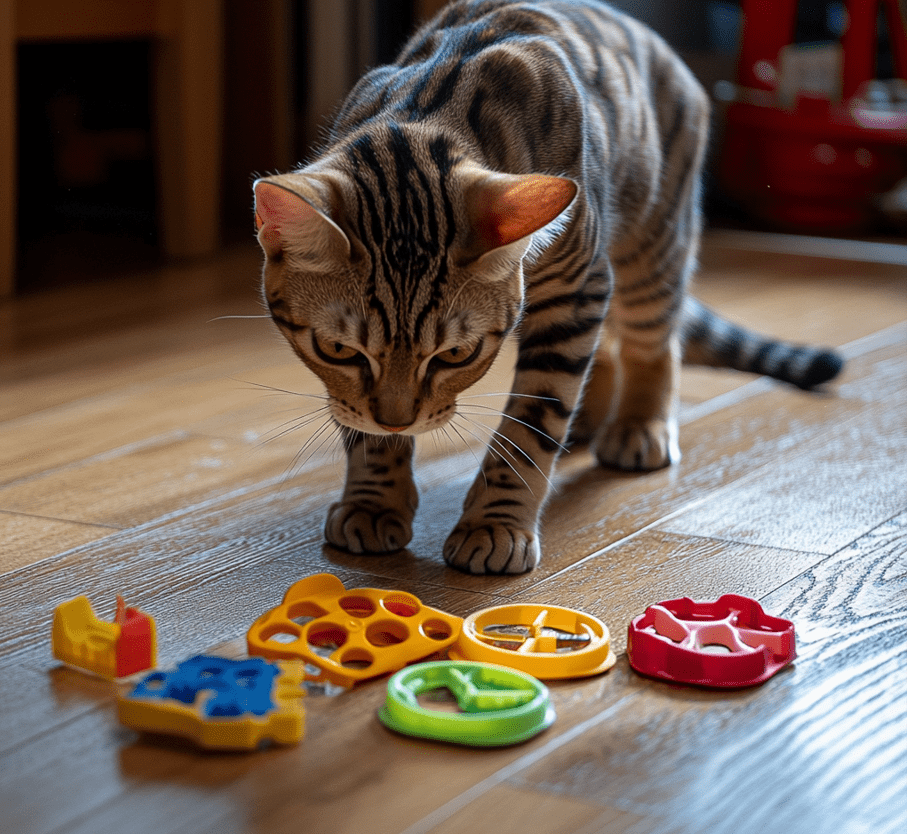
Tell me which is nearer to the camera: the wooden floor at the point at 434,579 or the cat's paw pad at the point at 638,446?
the wooden floor at the point at 434,579

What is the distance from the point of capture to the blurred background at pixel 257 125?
3.68 meters

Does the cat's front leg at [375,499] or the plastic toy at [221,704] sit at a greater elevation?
the plastic toy at [221,704]

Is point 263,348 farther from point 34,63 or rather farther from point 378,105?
point 34,63

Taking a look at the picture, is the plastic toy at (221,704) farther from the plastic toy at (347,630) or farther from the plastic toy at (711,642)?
the plastic toy at (711,642)

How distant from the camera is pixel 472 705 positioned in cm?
110

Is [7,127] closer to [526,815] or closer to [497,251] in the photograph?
[497,251]

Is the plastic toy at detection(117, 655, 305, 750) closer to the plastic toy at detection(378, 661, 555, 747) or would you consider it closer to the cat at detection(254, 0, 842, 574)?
the plastic toy at detection(378, 661, 555, 747)

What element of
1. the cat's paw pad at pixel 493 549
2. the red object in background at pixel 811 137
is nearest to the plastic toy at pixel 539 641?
the cat's paw pad at pixel 493 549

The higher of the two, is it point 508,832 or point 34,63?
point 34,63

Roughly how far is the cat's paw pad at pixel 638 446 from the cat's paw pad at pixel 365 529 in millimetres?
482

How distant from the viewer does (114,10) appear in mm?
3244

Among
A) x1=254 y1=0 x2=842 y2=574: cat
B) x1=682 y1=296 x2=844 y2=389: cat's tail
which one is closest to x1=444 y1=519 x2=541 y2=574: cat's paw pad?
x1=254 y1=0 x2=842 y2=574: cat

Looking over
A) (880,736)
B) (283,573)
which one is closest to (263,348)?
(283,573)

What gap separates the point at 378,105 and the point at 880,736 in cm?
100
